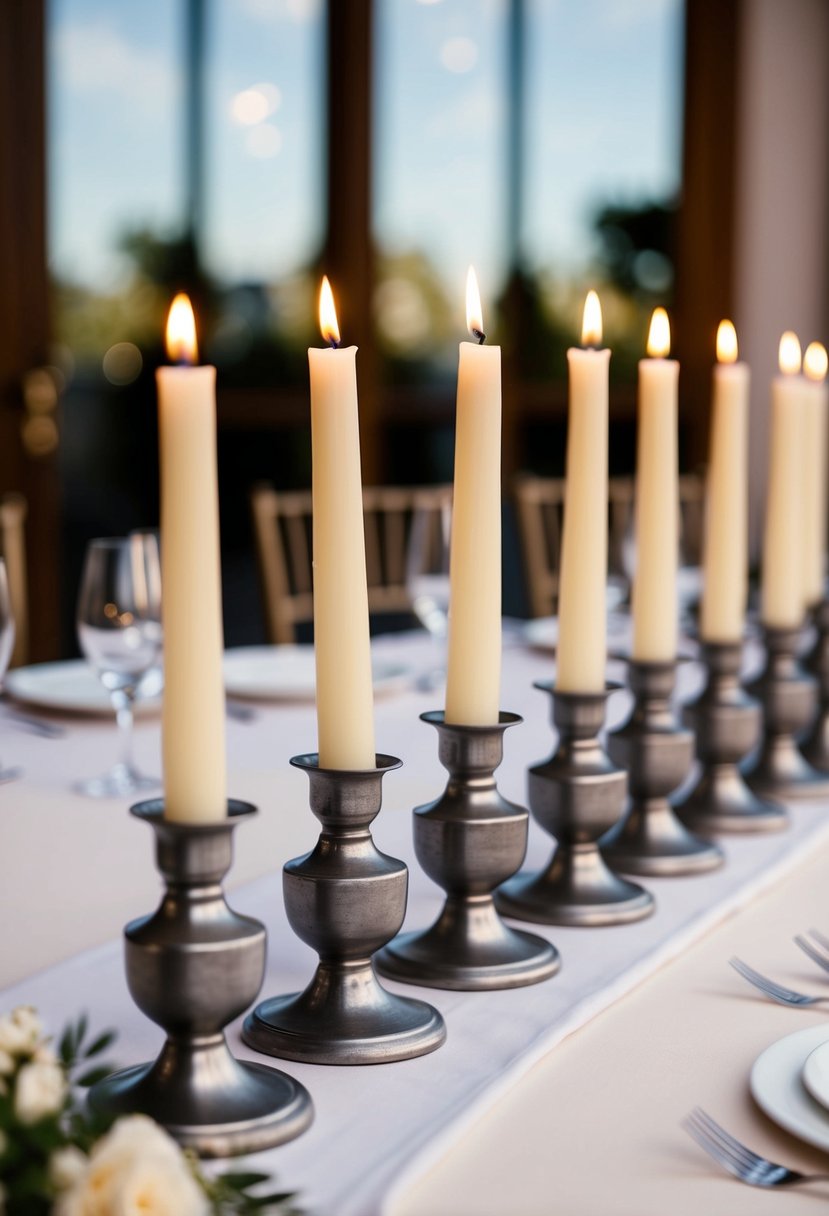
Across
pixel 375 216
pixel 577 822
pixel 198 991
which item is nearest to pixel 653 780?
pixel 577 822

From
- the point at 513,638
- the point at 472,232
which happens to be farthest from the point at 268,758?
the point at 472,232

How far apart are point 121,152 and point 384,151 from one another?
88 centimetres

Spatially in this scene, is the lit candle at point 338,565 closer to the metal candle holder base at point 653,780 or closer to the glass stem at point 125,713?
the metal candle holder base at point 653,780

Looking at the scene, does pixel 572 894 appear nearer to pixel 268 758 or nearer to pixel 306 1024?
pixel 306 1024

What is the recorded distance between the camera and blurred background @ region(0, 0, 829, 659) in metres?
3.71

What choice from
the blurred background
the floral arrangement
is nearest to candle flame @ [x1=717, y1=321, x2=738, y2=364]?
the floral arrangement

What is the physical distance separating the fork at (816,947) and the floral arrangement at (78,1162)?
1.31 ft

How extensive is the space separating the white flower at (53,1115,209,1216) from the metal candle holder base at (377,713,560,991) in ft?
1.03

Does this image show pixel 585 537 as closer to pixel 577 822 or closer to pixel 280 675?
pixel 577 822

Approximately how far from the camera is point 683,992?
0.75 meters

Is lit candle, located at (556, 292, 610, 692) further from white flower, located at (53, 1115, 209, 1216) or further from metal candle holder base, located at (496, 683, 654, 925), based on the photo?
white flower, located at (53, 1115, 209, 1216)

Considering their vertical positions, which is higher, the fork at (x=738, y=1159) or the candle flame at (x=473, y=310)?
the candle flame at (x=473, y=310)

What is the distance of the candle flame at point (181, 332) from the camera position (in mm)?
559

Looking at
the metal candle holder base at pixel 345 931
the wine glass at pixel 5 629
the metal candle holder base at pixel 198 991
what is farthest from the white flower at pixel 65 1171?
the wine glass at pixel 5 629
